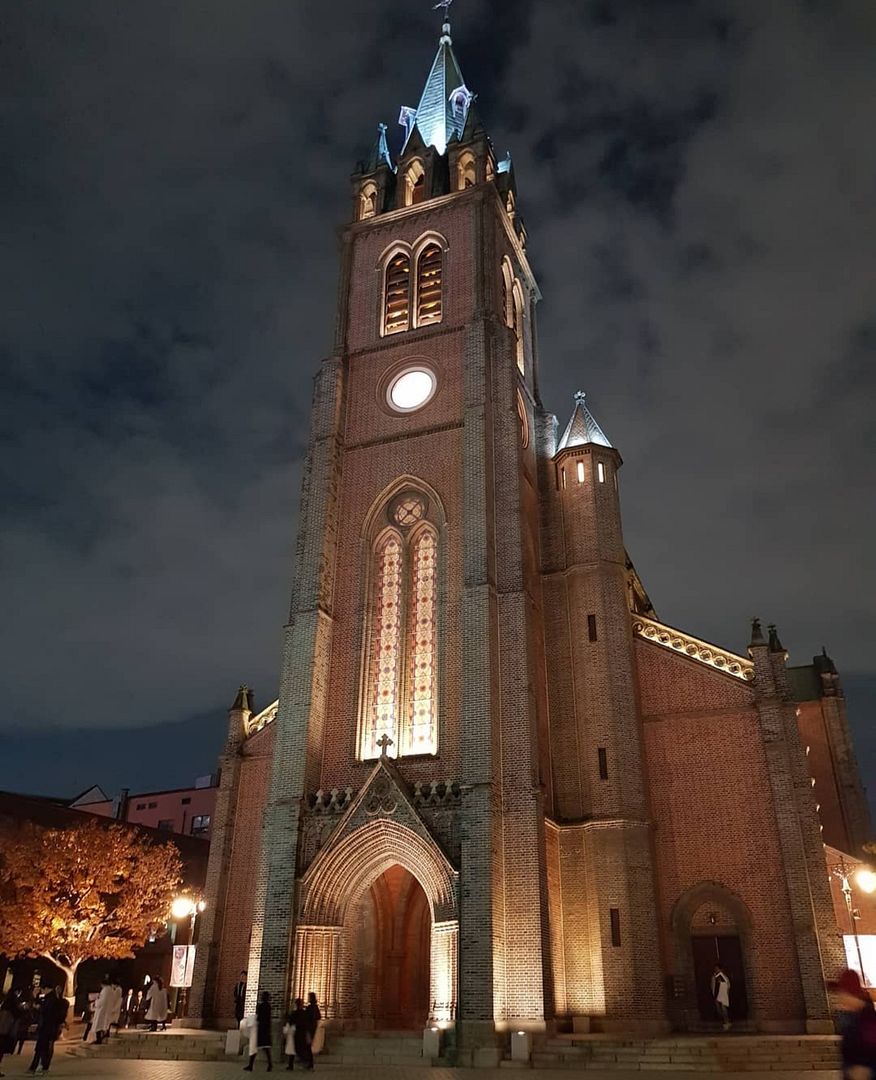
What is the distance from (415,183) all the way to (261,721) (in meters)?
24.5

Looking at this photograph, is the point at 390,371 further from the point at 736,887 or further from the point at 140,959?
the point at 140,959

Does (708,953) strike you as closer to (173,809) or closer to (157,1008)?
(157,1008)

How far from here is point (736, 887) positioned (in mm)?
25609

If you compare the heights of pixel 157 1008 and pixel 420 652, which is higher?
pixel 420 652

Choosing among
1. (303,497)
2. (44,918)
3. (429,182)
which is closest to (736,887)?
(303,497)

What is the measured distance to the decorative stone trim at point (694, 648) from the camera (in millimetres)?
28391

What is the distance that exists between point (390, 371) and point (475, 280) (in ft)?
15.5

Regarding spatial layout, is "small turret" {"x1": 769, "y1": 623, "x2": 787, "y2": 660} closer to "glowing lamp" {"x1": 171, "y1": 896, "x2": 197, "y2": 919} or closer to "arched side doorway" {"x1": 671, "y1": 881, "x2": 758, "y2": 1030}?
"arched side doorway" {"x1": 671, "y1": 881, "x2": 758, "y2": 1030}

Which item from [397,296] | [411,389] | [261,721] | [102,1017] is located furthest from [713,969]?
[397,296]

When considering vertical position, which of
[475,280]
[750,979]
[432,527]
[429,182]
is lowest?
[750,979]

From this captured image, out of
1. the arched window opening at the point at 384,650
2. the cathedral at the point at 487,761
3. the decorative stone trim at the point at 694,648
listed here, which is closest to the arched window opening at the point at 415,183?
the cathedral at the point at 487,761

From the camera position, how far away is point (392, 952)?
27344mm

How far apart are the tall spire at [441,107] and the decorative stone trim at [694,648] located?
25.5 metres

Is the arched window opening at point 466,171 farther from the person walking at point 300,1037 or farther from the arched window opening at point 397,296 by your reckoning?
the person walking at point 300,1037
